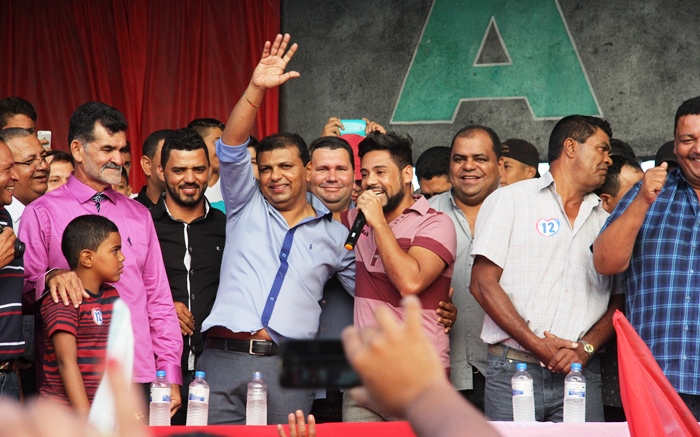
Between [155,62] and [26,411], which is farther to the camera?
[155,62]

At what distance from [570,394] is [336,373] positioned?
110 inches

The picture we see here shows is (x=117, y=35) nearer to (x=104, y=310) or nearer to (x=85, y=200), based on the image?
(x=85, y=200)

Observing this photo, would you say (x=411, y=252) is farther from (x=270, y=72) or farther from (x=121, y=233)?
(x=121, y=233)

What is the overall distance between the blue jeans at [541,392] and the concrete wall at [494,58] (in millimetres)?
Result: 2946

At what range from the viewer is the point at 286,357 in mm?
974

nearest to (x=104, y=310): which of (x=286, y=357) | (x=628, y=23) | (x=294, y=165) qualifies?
(x=294, y=165)

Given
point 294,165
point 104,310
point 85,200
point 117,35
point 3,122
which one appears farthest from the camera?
point 117,35

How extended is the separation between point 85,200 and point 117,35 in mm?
3596

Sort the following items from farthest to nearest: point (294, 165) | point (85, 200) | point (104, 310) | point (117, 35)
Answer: point (117, 35) < point (294, 165) < point (85, 200) < point (104, 310)

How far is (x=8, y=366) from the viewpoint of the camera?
3.54m

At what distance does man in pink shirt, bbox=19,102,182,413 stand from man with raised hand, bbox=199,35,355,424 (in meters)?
0.19

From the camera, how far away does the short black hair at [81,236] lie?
3.55 metres

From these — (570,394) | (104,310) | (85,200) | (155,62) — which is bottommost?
(570,394)

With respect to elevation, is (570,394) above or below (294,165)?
below
